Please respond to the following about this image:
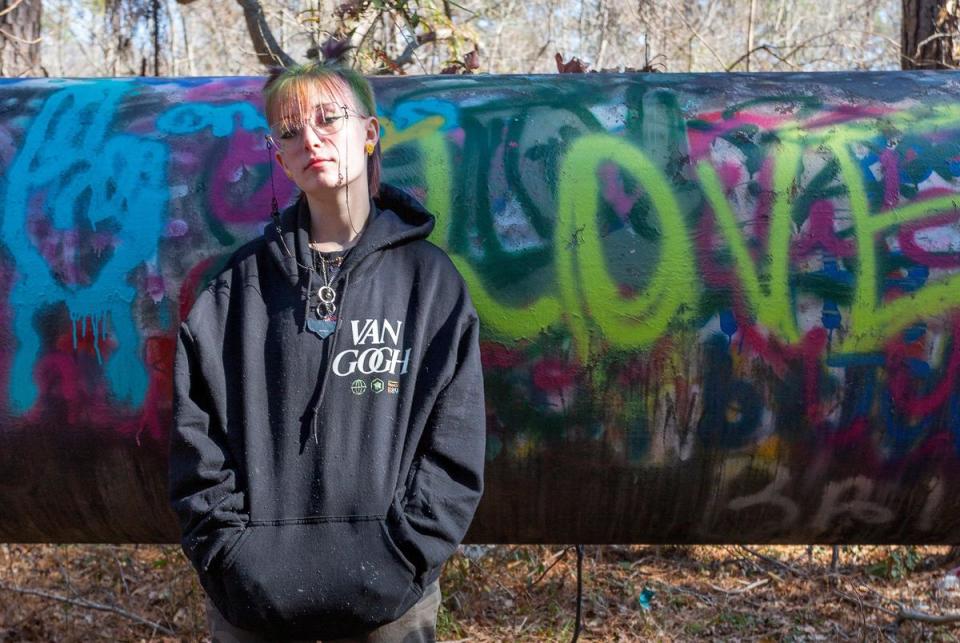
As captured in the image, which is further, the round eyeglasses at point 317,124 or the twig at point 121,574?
the twig at point 121,574

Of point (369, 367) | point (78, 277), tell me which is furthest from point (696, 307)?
point (78, 277)

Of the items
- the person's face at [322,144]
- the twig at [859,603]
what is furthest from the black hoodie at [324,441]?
the twig at [859,603]

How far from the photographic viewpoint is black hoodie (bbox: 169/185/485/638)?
79.4 inches

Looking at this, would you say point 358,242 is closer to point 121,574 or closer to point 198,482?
point 198,482

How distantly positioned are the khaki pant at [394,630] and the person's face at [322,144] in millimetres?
910

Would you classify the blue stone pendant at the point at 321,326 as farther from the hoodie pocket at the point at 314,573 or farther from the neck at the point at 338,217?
the hoodie pocket at the point at 314,573

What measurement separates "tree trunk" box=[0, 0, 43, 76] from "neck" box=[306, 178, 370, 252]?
389cm

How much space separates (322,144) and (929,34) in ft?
12.9

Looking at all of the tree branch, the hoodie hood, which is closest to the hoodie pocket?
the hoodie hood

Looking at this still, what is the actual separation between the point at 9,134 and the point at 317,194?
1.10 metres

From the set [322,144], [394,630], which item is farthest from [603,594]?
[322,144]

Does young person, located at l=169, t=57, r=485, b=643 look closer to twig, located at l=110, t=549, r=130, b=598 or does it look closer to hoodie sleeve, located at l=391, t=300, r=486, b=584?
hoodie sleeve, located at l=391, t=300, r=486, b=584

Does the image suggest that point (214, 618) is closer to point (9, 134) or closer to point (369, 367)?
point (369, 367)

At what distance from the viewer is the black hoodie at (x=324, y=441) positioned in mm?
2018
